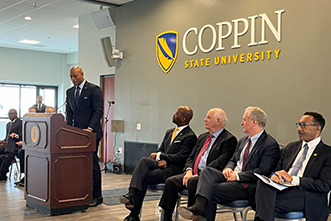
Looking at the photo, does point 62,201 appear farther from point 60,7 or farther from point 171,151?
point 60,7

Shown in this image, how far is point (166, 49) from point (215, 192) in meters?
4.48

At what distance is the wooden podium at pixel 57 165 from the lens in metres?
4.63

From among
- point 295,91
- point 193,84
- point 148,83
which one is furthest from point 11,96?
point 295,91

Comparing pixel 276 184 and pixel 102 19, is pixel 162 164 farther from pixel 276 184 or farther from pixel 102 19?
pixel 102 19

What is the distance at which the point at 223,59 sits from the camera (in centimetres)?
643

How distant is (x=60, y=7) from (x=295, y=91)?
236 inches

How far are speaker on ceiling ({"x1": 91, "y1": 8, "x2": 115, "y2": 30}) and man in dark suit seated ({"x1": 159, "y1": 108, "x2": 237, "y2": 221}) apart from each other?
5593 mm


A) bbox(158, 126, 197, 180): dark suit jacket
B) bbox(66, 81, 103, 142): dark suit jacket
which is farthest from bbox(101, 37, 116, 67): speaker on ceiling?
bbox(158, 126, 197, 180): dark suit jacket

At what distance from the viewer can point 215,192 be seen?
3.48 metres

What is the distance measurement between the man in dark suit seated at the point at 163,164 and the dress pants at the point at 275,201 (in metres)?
1.31

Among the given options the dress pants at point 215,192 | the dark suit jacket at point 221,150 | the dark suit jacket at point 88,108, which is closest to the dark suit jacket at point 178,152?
the dark suit jacket at point 221,150

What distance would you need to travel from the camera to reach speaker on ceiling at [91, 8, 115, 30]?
9.06 meters

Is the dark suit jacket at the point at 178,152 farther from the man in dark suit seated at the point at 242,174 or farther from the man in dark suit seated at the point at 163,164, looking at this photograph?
the man in dark suit seated at the point at 242,174

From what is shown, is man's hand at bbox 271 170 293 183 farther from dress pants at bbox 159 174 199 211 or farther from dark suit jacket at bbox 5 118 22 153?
dark suit jacket at bbox 5 118 22 153
